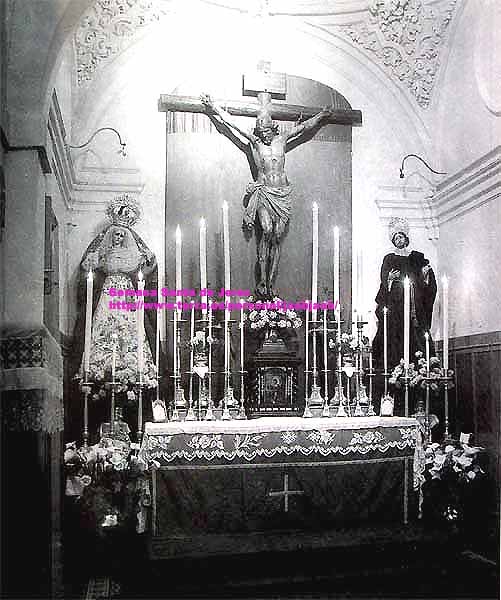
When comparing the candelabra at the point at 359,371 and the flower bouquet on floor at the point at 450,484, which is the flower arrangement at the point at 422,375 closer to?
the candelabra at the point at 359,371

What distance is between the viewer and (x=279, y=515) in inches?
206

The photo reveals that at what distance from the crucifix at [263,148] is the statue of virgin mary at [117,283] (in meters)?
0.93

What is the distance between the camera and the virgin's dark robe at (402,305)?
22.2ft

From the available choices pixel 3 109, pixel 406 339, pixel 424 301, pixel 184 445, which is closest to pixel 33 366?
pixel 3 109

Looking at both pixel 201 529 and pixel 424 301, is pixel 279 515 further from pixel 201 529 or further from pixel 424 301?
pixel 424 301

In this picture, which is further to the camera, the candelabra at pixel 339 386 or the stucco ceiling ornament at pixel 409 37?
the stucco ceiling ornament at pixel 409 37

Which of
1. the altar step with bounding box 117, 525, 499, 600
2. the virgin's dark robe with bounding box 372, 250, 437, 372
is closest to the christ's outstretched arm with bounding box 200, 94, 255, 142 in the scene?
the virgin's dark robe with bounding box 372, 250, 437, 372

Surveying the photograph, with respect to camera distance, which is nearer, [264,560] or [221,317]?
[264,560]

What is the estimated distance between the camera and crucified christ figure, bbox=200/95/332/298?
6574 mm

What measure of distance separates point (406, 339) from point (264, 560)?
1901 mm

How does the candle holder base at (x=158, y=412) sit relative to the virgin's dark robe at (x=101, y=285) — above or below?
below

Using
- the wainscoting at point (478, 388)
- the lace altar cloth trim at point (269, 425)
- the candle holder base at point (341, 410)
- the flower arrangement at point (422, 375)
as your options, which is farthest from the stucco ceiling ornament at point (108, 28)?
the wainscoting at point (478, 388)

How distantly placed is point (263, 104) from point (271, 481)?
10.7ft

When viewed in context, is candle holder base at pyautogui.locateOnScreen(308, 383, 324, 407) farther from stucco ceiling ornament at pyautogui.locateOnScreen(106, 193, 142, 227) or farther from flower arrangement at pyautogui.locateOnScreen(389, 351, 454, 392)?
stucco ceiling ornament at pyautogui.locateOnScreen(106, 193, 142, 227)
